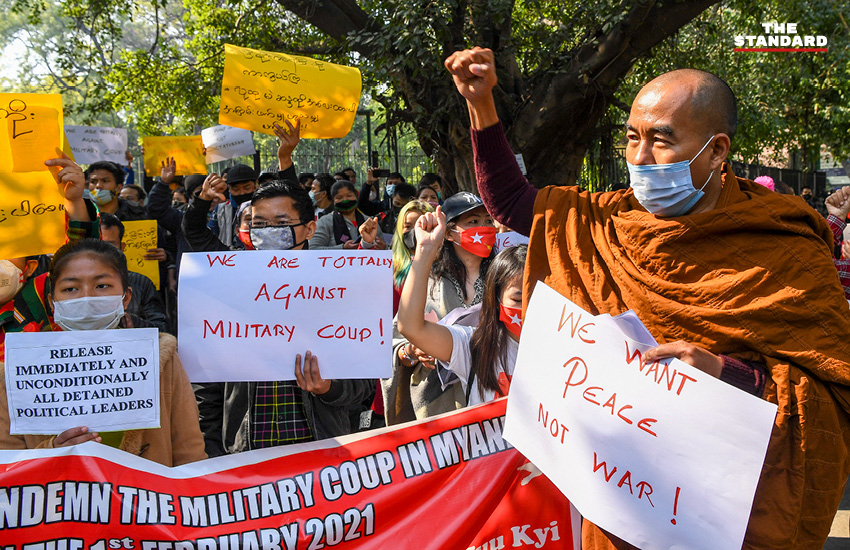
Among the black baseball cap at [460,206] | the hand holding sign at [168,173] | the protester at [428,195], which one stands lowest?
the black baseball cap at [460,206]

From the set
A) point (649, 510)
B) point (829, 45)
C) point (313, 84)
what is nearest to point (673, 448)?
point (649, 510)

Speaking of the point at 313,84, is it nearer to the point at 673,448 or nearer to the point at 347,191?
the point at 347,191

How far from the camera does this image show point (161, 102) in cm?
1292

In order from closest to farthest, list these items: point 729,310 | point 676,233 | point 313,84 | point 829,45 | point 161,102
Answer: point 729,310 < point 676,233 < point 313,84 < point 161,102 < point 829,45

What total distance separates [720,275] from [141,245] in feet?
15.9

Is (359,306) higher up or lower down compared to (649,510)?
higher up

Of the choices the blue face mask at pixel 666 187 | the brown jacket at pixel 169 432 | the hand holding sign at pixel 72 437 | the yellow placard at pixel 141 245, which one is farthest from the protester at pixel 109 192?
the blue face mask at pixel 666 187

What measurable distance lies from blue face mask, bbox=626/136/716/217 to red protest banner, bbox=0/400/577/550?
98 cm

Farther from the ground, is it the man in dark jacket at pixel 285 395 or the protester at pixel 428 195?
the protester at pixel 428 195

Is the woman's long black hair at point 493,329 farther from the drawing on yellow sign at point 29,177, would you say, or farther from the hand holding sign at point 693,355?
the drawing on yellow sign at point 29,177

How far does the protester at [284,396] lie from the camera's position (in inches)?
114

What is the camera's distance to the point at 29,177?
3.16 meters

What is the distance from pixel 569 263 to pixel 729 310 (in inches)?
19.6

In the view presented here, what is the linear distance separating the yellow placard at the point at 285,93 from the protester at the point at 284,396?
1.48 meters
